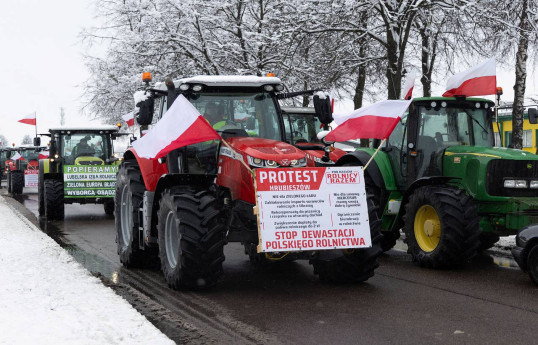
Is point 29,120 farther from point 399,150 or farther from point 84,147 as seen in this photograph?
point 399,150

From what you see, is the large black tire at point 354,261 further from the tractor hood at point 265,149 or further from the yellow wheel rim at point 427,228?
the yellow wheel rim at point 427,228

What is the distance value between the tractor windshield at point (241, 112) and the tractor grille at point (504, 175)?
9.41 ft

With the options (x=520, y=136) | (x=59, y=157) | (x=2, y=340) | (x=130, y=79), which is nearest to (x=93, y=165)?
(x=59, y=157)

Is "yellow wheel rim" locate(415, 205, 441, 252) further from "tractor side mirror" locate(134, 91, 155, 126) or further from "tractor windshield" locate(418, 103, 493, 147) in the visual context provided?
"tractor side mirror" locate(134, 91, 155, 126)

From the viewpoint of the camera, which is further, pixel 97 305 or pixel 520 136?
pixel 520 136

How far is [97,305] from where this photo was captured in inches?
275

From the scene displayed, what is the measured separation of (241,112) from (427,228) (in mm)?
3019

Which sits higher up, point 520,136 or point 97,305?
point 520,136

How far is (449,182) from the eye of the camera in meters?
10.0

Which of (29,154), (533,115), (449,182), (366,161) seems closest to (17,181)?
(29,154)

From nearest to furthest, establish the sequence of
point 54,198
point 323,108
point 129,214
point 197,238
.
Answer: point 197,238 → point 323,108 → point 129,214 → point 54,198

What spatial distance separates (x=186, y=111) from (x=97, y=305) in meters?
2.19

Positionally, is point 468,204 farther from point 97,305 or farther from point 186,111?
point 97,305

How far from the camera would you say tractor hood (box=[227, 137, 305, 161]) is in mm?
7742
